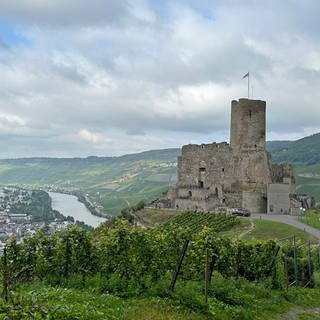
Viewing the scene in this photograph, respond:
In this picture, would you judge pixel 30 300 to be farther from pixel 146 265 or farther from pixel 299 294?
pixel 299 294

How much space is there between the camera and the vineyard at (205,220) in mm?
51159

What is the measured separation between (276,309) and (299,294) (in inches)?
144

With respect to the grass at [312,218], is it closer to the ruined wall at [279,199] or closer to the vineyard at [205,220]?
the ruined wall at [279,199]

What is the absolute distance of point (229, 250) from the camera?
66.6 ft

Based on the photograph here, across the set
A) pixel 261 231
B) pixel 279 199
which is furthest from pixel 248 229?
pixel 279 199

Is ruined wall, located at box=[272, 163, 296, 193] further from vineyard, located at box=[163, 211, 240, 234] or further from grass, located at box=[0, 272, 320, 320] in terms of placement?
grass, located at box=[0, 272, 320, 320]

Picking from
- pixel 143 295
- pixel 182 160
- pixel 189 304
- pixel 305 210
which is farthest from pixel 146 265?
pixel 182 160

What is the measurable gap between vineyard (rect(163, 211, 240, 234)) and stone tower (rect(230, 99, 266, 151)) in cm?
1219

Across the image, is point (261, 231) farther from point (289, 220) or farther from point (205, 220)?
point (205, 220)

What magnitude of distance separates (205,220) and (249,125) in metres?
16.6

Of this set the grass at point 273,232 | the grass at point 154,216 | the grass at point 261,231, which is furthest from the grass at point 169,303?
the grass at point 154,216

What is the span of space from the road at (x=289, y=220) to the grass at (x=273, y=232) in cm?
94

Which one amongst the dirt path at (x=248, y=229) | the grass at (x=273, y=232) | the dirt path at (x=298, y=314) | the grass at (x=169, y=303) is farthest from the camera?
the dirt path at (x=248, y=229)

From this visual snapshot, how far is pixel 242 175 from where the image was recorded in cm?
6444
